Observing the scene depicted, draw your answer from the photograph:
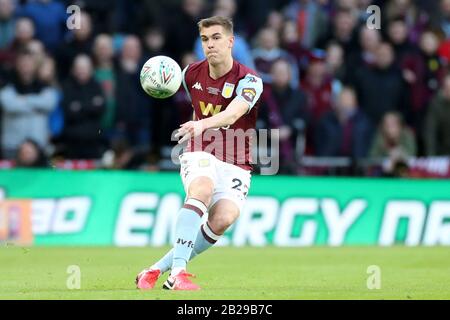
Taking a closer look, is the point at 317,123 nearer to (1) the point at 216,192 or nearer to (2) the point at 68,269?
(2) the point at 68,269

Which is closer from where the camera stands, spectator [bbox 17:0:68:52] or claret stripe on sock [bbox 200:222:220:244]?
claret stripe on sock [bbox 200:222:220:244]

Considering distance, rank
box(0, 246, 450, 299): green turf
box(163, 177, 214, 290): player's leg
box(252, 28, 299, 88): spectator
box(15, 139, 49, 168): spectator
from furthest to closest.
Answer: box(252, 28, 299, 88): spectator
box(15, 139, 49, 168): spectator
box(0, 246, 450, 299): green turf
box(163, 177, 214, 290): player's leg

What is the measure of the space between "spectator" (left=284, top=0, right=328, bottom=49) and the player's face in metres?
10.4

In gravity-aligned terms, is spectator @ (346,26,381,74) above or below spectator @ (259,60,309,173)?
above

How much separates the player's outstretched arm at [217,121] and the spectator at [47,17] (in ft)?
32.4

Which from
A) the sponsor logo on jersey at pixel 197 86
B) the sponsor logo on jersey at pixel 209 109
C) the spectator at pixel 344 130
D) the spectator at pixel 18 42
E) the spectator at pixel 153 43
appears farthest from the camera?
the spectator at pixel 344 130

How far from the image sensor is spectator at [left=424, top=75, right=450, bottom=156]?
20.5 meters

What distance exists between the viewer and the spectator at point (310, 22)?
845 inches

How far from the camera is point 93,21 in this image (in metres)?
20.7

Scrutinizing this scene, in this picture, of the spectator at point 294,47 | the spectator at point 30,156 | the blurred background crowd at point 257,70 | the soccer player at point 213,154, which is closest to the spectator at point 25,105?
the blurred background crowd at point 257,70

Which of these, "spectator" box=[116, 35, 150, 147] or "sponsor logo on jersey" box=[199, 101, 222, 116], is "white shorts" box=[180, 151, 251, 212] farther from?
"spectator" box=[116, 35, 150, 147]

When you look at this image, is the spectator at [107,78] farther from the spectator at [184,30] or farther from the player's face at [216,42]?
the player's face at [216,42]

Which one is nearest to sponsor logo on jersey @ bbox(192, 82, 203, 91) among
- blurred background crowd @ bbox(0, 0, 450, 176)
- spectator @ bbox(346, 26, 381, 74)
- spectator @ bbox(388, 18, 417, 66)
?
blurred background crowd @ bbox(0, 0, 450, 176)

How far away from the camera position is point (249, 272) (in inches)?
538
